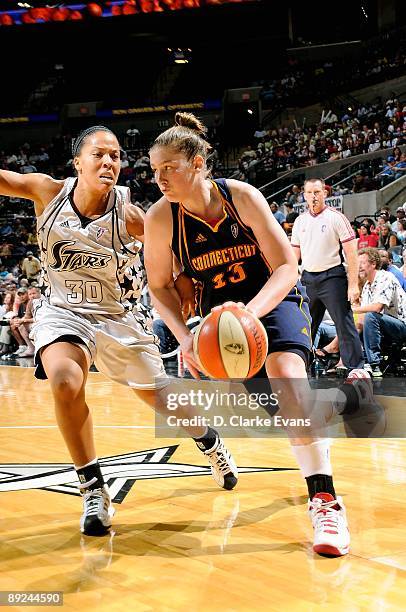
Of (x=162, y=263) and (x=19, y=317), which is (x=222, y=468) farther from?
(x=19, y=317)

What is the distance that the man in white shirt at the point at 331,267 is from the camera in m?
5.91

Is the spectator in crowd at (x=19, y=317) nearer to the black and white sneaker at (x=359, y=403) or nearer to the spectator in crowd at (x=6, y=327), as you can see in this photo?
the spectator in crowd at (x=6, y=327)

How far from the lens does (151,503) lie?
3.30 m

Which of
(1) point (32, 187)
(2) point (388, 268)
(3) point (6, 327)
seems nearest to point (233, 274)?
(1) point (32, 187)

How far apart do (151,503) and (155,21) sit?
84.0 feet

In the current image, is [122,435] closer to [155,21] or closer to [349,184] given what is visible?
[349,184]

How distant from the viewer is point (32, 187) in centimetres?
324

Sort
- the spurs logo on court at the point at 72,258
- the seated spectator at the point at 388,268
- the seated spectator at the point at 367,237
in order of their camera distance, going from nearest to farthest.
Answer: the spurs logo on court at the point at 72,258 < the seated spectator at the point at 388,268 < the seated spectator at the point at 367,237

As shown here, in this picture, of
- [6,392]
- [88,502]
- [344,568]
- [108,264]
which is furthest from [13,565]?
[6,392]

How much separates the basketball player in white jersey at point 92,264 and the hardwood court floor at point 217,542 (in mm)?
344

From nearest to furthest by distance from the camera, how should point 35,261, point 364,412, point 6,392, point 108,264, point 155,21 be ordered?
point 108,264 → point 364,412 → point 6,392 → point 35,261 → point 155,21

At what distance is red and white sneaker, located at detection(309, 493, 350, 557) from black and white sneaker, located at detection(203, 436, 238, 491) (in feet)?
A: 2.56

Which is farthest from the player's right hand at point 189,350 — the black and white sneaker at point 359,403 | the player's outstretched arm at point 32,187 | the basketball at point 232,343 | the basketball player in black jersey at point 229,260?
the black and white sneaker at point 359,403

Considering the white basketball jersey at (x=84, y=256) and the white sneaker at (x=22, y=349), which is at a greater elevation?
the white basketball jersey at (x=84, y=256)
